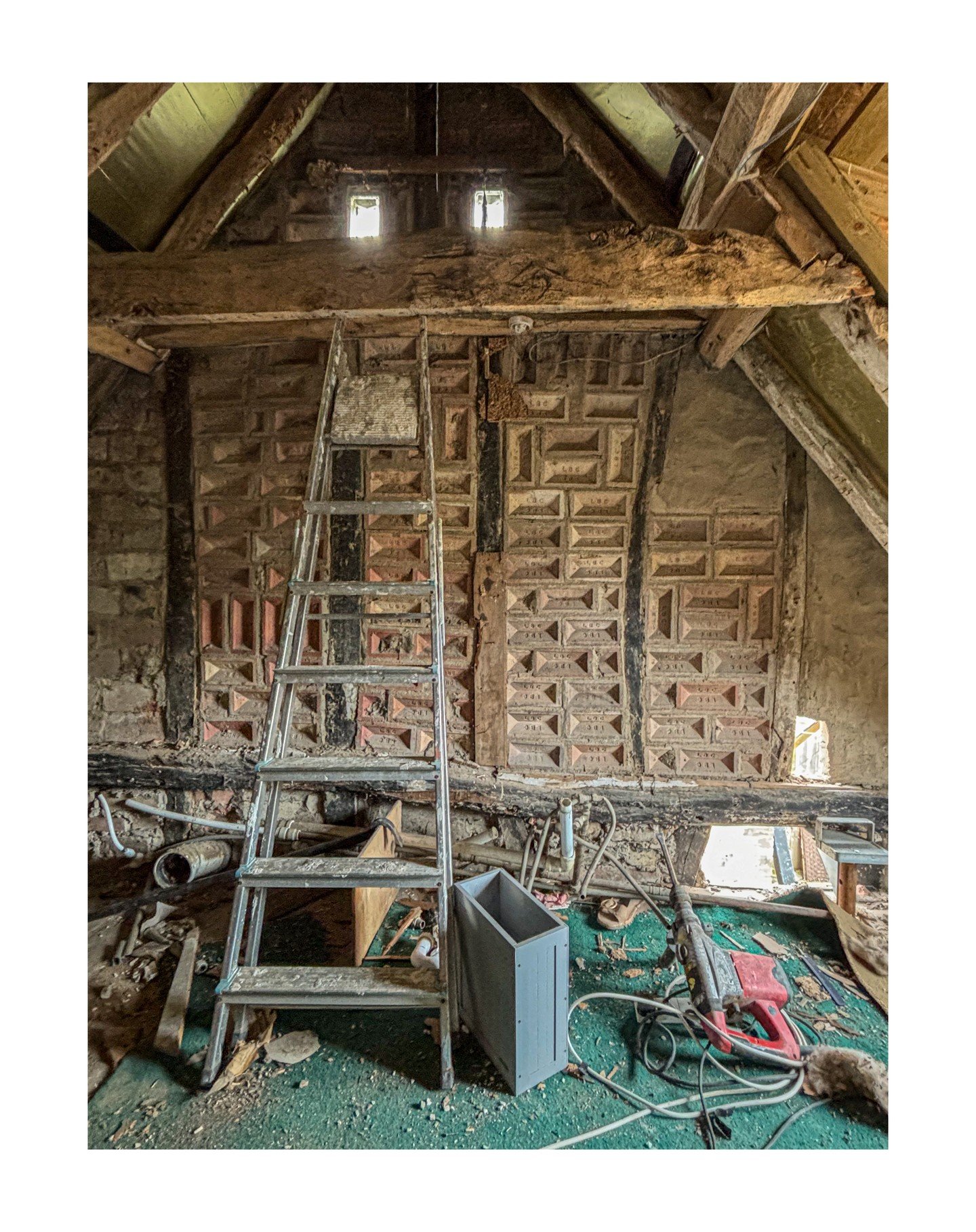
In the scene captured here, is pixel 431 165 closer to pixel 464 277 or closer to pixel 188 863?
pixel 464 277

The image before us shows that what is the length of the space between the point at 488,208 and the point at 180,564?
3252 mm

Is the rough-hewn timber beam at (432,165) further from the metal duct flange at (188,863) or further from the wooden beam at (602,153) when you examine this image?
the metal duct flange at (188,863)

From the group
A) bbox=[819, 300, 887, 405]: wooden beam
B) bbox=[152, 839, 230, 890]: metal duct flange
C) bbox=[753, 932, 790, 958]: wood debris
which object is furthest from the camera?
bbox=[152, 839, 230, 890]: metal duct flange

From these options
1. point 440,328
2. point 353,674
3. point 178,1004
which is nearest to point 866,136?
point 440,328

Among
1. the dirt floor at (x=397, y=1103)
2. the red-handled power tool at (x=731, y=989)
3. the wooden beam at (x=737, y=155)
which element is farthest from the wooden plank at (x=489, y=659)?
the wooden beam at (x=737, y=155)

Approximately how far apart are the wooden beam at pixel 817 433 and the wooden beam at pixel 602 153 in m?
0.99

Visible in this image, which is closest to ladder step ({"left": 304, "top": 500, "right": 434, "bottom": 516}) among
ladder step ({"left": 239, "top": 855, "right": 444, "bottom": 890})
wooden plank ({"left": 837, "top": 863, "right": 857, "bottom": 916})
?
ladder step ({"left": 239, "top": 855, "right": 444, "bottom": 890})

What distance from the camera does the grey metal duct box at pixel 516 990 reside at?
2.05 meters

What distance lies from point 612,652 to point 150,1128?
3.18m

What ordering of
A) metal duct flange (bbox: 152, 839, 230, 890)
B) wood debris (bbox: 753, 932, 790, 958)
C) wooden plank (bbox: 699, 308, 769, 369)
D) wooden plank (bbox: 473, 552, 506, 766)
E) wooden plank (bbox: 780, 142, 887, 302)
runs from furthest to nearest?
wooden plank (bbox: 473, 552, 506, 766) → metal duct flange (bbox: 152, 839, 230, 890) → wood debris (bbox: 753, 932, 790, 958) → wooden plank (bbox: 699, 308, 769, 369) → wooden plank (bbox: 780, 142, 887, 302)

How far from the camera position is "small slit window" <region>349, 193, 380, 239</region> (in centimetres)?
359

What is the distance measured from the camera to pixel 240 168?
3.06 metres

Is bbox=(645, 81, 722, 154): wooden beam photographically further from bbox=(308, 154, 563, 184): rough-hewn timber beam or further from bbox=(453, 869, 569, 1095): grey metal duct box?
bbox=(453, 869, 569, 1095): grey metal duct box

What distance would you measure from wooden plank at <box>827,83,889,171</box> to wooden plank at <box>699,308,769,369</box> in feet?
1.99
